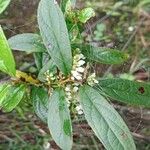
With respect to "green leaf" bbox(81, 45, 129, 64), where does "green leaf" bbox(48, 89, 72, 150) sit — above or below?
below

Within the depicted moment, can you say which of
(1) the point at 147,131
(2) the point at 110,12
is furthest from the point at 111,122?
(2) the point at 110,12

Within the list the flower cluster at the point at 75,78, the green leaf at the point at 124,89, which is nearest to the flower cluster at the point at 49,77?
the flower cluster at the point at 75,78

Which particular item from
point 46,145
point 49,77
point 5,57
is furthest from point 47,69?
point 46,145

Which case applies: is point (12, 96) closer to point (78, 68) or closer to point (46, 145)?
point (78, 68)

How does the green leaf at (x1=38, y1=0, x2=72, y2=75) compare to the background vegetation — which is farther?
the background vegetation

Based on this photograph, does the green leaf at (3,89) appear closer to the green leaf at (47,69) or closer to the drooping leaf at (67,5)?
the green leaf at (47,69)

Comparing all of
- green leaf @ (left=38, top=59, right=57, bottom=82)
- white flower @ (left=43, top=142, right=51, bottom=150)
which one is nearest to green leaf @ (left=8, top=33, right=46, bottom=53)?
green leaf @ (left=38, top=59, right=57, bottom=82)

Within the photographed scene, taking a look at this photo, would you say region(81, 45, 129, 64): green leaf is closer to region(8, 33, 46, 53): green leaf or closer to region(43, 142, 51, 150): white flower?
region(8, 33, 46, 53): green leaf
